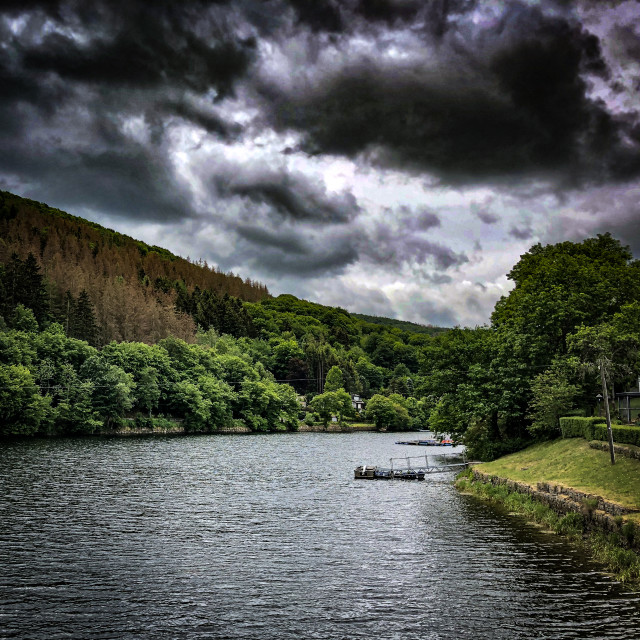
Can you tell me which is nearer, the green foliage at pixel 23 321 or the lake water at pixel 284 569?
the lake water at pixel 284 569

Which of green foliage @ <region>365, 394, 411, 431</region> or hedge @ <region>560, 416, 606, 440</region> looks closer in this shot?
hedge @ <region>560, 416, 606, 440</region>

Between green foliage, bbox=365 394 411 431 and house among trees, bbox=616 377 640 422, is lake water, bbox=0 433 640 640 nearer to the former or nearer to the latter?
house among trees, bbox=616 377 640 422

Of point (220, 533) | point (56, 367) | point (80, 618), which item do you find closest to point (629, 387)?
point (220, 533)

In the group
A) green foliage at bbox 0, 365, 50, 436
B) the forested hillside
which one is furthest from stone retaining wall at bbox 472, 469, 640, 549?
green foliage at bbox 0, 365, 50, 436

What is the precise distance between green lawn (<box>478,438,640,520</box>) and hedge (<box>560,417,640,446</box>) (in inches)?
28.9

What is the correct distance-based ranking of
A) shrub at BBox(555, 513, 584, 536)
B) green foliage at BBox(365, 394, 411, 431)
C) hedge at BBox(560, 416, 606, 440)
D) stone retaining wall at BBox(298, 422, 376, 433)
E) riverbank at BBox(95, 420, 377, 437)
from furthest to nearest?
green foliage at BBox(365, 394, 411, 431) < stone retaining wall at BBox(298, 422, 376, 433) < riverbank at BBox(95, 420, 377, 437) < hedge at BBox(560, 416, 606, 440) < shrub at BBox(555, 513, 584, 536)

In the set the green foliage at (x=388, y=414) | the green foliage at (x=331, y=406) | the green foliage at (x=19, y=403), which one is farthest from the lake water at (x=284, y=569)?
the green foliage at (x=388, y=414)

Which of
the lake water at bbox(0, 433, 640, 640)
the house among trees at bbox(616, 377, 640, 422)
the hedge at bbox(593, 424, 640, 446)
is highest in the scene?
the house among trees at bbox(616, 377, 640, 422)

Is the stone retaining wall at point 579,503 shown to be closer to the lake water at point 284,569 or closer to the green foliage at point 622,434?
the lake water at point 284,569

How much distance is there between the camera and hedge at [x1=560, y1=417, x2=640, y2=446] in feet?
119

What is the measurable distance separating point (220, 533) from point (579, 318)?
38.2 meters

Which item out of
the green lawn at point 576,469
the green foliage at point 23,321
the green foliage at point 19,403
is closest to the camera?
the green lawn at point 576,469

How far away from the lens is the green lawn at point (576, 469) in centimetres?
3025

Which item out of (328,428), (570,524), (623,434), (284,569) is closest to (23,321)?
(328,428)
